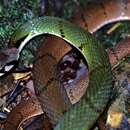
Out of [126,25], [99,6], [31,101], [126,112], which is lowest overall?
[126,112]

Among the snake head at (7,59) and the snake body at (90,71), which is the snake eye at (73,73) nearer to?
the snake body at (90,71)

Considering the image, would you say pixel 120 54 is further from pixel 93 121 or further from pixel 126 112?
pixel 93 121

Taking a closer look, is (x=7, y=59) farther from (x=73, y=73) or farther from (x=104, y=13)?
(x=104, y=13)

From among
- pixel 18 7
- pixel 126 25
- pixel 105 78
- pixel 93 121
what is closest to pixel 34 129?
pixel 93 121

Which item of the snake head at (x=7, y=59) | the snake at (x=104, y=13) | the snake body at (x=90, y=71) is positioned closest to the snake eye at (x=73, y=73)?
the snake body at (x=90, y=71)

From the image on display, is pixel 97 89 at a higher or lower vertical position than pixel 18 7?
lower

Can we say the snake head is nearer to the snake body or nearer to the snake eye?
the snake body

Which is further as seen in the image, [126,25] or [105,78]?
[126,25]
